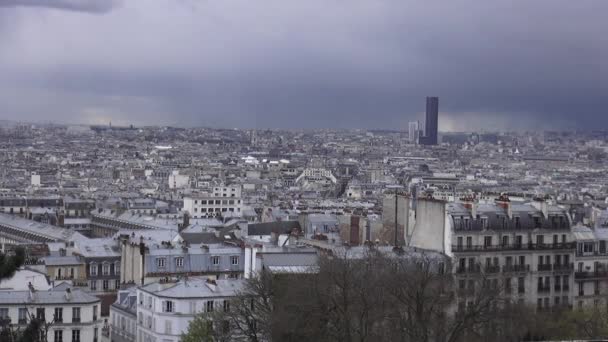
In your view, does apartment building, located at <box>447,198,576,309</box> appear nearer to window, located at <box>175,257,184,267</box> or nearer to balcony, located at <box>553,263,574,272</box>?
balcony, located at <box>553,263,574,272</box>

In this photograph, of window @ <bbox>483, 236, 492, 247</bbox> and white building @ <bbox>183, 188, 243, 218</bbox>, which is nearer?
window @ <bbox>483, 236, 492, 247</bbox>

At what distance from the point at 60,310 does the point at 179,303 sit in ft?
10.7

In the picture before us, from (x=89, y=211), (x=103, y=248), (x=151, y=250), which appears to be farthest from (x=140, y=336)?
(x=89, y=211)

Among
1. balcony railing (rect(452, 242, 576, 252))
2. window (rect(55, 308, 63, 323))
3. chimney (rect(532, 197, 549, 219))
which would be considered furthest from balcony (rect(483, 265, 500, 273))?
window (rect(55, 308, 63, 323))

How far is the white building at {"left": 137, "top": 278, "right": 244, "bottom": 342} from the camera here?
133ft

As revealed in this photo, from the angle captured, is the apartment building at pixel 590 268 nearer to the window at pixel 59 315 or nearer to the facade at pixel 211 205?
the window at pixel 59 315

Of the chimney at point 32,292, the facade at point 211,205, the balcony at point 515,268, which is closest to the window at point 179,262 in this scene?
the chimney at point 32,292

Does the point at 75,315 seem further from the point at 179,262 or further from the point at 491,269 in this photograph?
the point at 491,269

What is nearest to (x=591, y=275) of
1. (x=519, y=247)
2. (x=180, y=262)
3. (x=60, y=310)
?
(x=519, y=247)

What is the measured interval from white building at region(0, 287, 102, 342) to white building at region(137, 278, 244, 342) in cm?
153

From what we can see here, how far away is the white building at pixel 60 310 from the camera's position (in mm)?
39969

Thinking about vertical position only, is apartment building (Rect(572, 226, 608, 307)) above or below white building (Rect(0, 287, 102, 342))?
above

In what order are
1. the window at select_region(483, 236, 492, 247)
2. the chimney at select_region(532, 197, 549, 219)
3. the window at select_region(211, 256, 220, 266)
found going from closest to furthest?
the window at select_region(483, 236, 492, 247) → the chimney at select_region(532, 197, 549, 219) → the window at select_region(211, 256, 220, 266)

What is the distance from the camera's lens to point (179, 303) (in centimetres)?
4050
